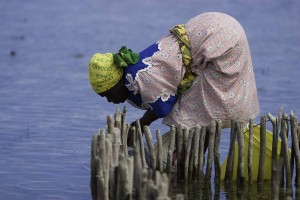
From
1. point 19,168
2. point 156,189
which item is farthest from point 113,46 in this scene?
point 156,189

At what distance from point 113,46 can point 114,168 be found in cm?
1122

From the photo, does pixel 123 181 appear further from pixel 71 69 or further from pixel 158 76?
pixel 71 69

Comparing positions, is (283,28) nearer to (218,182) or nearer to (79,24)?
(79,24)

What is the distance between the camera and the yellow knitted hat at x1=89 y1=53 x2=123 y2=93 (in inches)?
293

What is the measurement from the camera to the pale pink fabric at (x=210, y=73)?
747cm

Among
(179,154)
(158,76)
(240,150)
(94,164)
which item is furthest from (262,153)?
(94,164)

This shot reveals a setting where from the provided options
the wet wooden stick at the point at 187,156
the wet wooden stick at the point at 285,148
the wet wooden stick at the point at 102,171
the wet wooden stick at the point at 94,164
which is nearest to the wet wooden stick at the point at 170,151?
the wet wooden stick at the point at 187,156

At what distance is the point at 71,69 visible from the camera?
50.7 feet

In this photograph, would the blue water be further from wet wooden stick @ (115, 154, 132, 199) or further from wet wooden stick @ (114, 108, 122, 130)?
wet wooden stick @ (115, 154, 132, 199)

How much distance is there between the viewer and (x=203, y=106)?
7.65 meters

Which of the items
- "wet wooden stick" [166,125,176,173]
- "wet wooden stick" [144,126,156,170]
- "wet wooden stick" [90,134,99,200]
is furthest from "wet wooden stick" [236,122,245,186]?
"wet wooden stick" [90,134,99,200]

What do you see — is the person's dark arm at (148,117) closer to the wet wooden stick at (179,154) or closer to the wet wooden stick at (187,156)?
the wet wooden stick at (179,154)

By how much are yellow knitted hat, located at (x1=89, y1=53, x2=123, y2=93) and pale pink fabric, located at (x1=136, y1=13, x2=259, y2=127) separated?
0.19 meters

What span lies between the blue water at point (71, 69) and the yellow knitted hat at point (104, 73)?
1.19 metres
